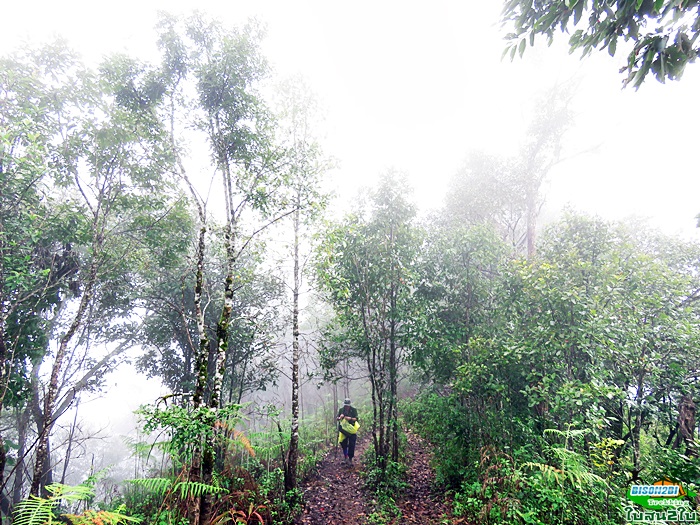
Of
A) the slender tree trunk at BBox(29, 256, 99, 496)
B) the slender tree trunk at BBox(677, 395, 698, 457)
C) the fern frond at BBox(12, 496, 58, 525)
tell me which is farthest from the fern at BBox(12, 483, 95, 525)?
the slender tree trunk at BBox(677, 395, 698, 457)

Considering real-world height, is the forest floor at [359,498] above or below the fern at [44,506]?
below

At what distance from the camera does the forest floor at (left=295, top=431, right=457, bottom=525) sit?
6.78 m

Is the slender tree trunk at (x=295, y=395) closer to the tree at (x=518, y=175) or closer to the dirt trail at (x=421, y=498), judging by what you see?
the dirt trail at (x=421, y=498)

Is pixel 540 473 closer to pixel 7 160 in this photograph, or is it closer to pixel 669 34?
pixel 669 34

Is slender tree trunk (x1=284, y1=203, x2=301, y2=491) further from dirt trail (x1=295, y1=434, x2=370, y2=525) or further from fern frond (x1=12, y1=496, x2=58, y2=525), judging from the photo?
fern frond (x1=12, y1=496, x2=58, y2=525)

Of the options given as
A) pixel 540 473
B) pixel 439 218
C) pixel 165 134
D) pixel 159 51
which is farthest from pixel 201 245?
pixel 439 218

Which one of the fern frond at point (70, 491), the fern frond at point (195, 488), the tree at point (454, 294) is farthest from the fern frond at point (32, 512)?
the tree at point (454, 294)

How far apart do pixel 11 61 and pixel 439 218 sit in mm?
17906

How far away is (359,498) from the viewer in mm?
7945

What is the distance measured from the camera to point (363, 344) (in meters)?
8.96

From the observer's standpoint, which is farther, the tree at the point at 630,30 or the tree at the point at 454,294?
the tree at the point at 454,294

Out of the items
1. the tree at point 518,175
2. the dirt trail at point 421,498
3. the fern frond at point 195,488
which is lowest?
the dirt trail at point 421,498

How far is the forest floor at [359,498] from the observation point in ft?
22.2

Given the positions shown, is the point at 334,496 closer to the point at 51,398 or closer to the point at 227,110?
the point at 51,398
